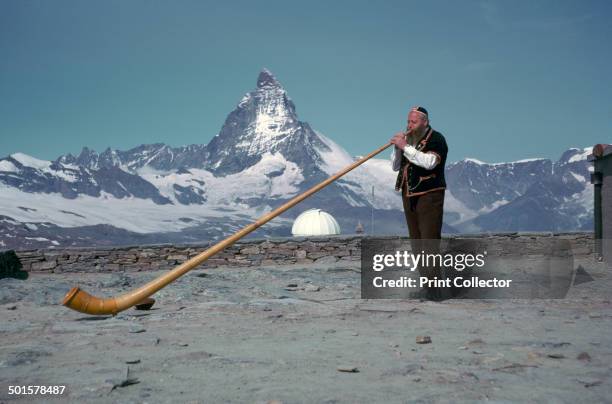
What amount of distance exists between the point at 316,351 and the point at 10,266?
37.9ft

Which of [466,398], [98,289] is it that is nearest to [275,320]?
[466,398]

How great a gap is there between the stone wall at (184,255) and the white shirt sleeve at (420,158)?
8.09 metres

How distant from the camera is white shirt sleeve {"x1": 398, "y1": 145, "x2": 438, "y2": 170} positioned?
627cm

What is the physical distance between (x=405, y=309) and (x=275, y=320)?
1221 mm

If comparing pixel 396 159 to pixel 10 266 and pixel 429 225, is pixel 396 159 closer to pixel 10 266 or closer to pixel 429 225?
pixel 429 225

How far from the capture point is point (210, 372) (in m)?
3.59

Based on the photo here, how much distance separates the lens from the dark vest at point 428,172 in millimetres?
6449

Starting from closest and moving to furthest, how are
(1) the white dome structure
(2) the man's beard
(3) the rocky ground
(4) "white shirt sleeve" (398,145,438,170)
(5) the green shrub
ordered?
(3) the rocky ground < (4) "white shirt sleeve" (398,145,438,170) < (2) the man's beard < (5) the green shrub < (1) the white dome structure

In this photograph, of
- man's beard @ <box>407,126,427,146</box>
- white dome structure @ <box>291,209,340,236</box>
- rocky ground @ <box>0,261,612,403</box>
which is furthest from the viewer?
white dome structure @ <box>291,209,340,236</box>

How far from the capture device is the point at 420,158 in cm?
627

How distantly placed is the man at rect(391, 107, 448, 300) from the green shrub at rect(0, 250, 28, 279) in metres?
10.0

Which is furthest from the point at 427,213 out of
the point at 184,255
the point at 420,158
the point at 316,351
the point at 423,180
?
the point at 184,255

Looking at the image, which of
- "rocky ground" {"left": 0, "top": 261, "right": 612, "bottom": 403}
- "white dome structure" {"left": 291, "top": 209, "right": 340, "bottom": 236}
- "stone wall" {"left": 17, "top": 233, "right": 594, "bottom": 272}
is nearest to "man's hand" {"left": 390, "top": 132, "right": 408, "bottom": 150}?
"rocky ground" {"left": 0, "top": 261, "right": 612, "bottom": 403}

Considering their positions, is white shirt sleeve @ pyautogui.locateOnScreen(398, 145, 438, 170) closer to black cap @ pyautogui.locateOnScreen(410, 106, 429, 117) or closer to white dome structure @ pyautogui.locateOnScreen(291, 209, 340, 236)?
black cap @ pyautogui.locateOnScreen(410, 106, 429, 117)
